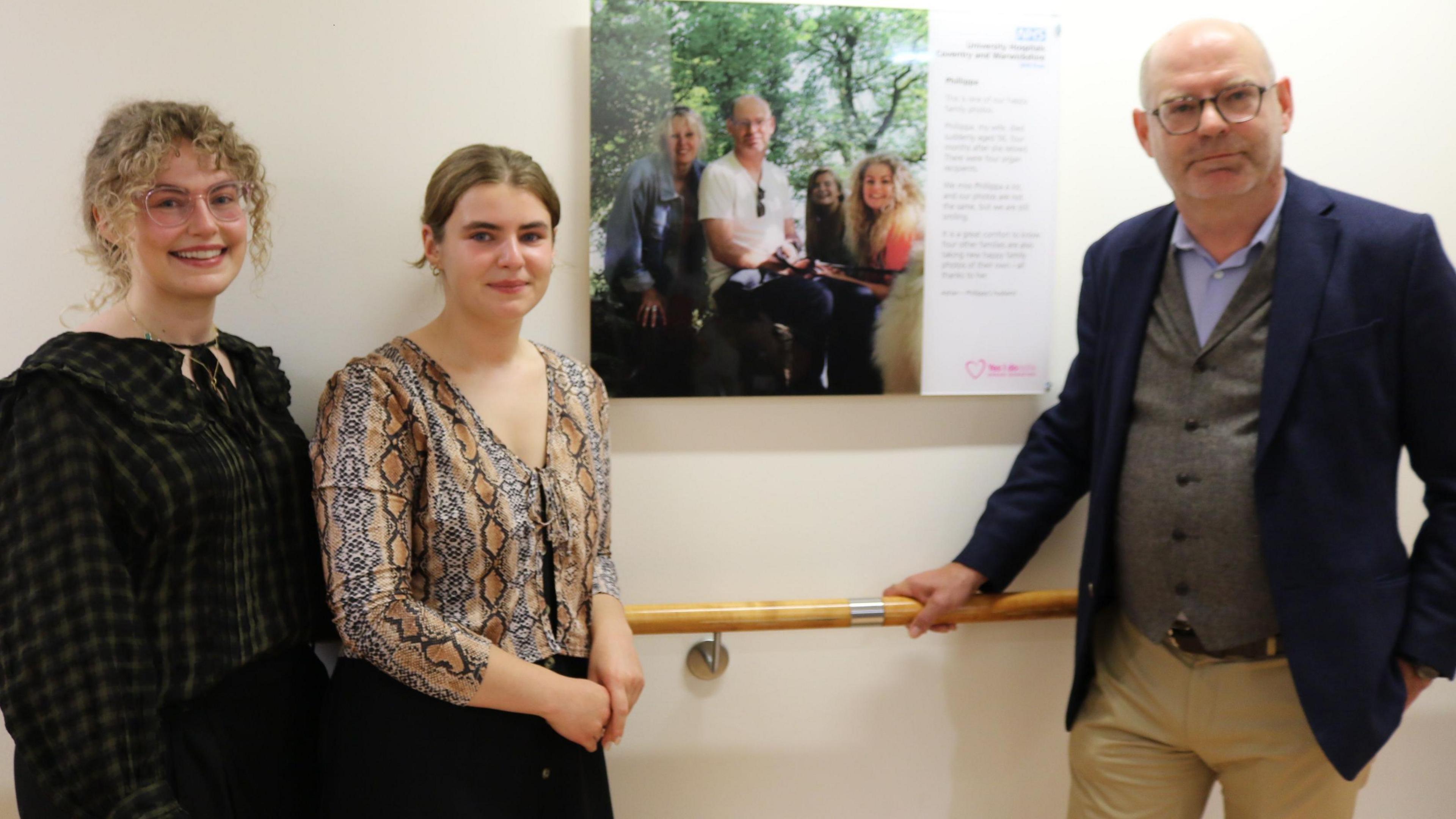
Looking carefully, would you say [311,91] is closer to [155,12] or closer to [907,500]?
[155,12]

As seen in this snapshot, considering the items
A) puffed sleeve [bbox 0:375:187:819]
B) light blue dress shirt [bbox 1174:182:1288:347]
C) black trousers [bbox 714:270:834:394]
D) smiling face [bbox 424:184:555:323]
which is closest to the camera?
puffed sleeve [bbox 0:375:187:819]

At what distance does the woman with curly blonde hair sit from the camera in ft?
4.17

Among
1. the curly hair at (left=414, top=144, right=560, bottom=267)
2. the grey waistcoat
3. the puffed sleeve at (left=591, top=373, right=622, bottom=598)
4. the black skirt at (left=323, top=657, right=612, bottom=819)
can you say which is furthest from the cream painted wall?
the black skirt at (left=323, top=657, right=612, bottom=819)

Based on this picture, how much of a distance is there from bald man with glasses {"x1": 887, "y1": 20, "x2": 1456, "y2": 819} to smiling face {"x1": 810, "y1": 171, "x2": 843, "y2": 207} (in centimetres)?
53

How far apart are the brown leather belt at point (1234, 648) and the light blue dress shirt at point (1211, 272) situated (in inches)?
19.0

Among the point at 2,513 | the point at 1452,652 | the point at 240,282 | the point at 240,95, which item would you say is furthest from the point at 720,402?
the point at 1452,652

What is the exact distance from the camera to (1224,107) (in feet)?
5.26

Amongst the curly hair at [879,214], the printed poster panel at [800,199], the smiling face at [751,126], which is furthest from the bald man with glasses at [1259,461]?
the smiling face at [751,126]

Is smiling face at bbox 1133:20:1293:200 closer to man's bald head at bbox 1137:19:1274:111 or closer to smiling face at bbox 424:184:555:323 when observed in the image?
man's bald head at bbox 1137:19:1274:111

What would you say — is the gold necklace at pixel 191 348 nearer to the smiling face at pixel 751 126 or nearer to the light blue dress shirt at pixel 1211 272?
the smiling face at pixel 751 126

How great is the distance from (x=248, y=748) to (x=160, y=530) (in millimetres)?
365

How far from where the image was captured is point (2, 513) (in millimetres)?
1301

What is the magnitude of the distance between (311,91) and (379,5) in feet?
0.64

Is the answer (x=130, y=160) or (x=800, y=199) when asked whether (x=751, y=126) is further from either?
(x=130, y=160)
